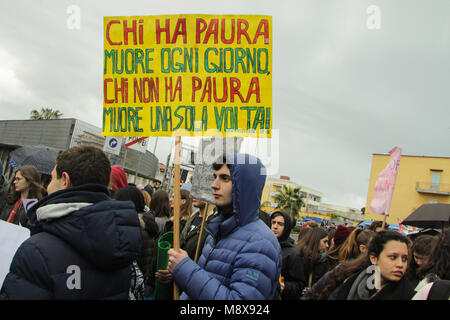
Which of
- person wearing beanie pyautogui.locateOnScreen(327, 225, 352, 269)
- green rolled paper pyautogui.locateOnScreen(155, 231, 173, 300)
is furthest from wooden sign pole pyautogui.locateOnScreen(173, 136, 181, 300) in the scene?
person wearing beanie pyautogui.locateOnScreen(327, 225, 352, 269)

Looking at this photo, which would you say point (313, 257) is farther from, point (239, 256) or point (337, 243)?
point (239, 256)

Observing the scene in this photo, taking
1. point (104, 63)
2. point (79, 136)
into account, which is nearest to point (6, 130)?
point (79, 136)

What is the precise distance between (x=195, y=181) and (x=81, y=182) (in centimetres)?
143

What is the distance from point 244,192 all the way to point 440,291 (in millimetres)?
1383

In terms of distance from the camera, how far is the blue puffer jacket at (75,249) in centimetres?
151

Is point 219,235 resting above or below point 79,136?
below

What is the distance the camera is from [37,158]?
5.30 m

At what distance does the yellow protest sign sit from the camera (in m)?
2.59

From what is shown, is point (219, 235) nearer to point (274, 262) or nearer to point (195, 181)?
point (274, 262)


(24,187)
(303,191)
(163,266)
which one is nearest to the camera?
(163,266)

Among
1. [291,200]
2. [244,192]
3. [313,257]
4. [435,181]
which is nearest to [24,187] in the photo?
[244,192]

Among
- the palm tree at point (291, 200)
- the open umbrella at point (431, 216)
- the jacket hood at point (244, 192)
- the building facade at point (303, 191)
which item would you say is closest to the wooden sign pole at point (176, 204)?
the jacket hood at point (244, 192)

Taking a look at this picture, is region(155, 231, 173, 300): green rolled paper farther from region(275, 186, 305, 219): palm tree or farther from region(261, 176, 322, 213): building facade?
region(261, 176, 322, 213): building facade
